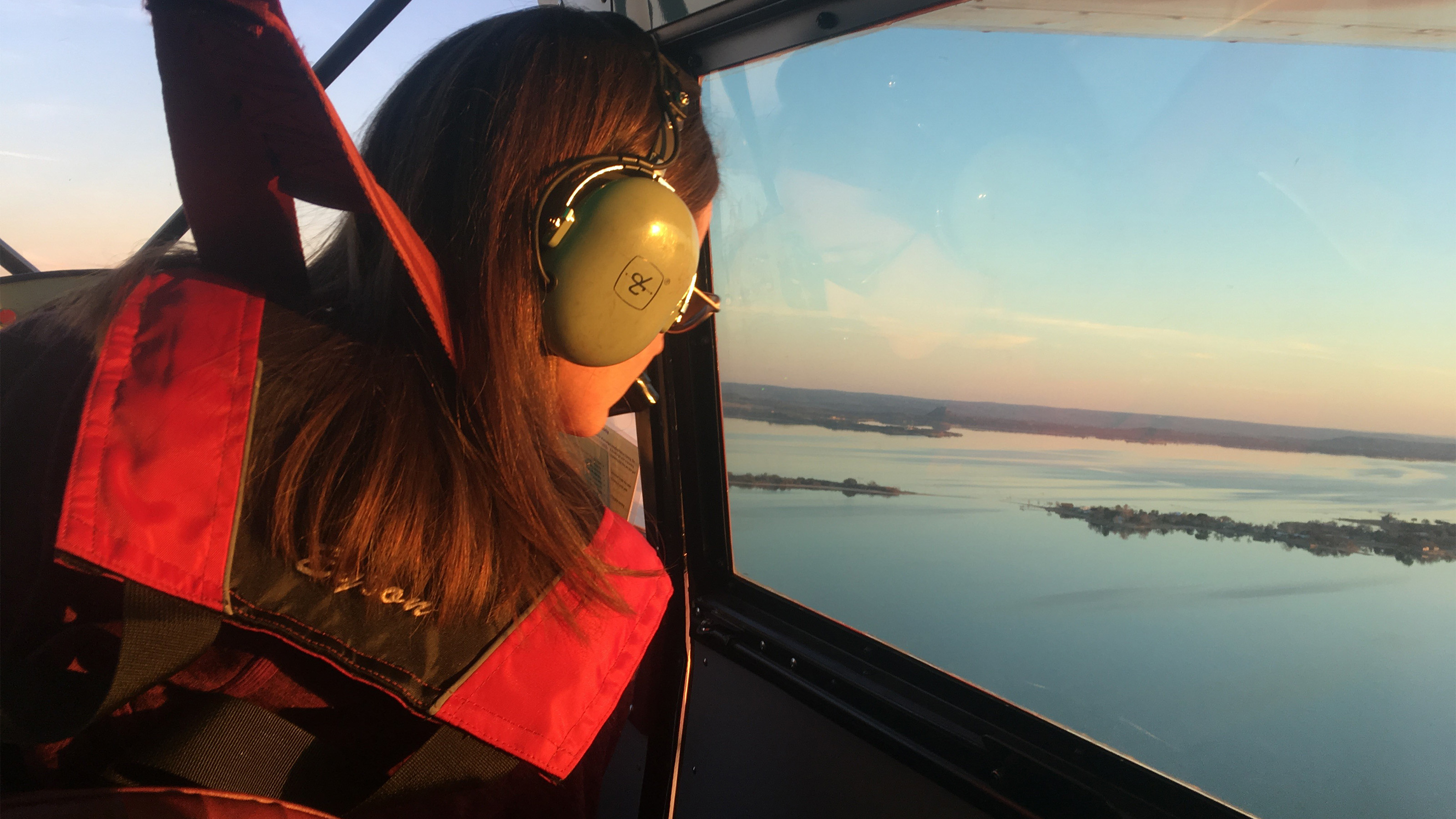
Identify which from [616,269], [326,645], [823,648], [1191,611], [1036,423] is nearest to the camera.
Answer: [326,645]

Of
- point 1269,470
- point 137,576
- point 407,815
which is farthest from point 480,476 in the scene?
point 1269,470

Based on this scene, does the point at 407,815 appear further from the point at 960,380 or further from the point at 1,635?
the point at 960,380

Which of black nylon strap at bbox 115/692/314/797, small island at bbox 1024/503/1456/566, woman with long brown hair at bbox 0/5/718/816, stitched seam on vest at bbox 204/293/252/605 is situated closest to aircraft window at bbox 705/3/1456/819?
small island at bbox 1024/503/1456/566

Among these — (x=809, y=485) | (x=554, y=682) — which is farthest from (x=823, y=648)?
(x=554, y=682)

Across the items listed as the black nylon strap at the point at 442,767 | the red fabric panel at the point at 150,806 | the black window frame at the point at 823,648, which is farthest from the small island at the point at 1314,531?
the red fabric panel at the point at 150,806

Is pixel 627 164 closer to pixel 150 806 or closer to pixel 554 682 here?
pixel 554 682

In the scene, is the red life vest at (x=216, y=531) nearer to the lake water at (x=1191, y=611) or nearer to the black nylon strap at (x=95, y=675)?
the black nylon strap at (x=95, y=675)
